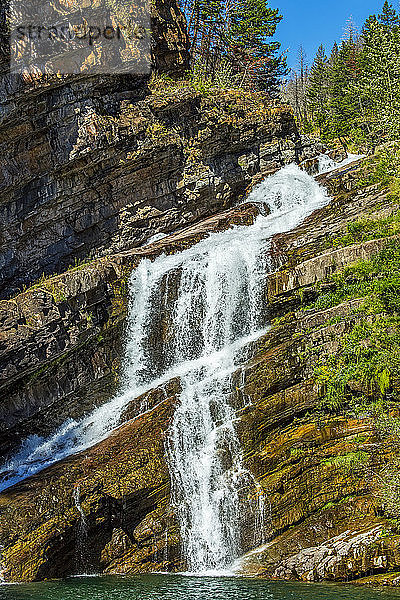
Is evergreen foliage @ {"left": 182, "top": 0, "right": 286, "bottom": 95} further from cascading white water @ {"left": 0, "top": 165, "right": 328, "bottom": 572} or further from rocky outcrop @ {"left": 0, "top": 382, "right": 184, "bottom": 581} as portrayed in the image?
rocky outcrop @ {"left": 0, "top": 382, "right": 184, "bottom": 581}

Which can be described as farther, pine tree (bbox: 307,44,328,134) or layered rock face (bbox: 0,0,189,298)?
pine tree (bbox: 307,44,328,134)

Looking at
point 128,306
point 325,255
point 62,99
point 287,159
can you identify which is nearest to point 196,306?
point 128,306

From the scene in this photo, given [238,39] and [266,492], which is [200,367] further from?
[238,39]

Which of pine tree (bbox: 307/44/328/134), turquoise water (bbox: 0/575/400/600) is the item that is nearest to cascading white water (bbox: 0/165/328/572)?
turquoise water (bbox: 0/575/400/600)

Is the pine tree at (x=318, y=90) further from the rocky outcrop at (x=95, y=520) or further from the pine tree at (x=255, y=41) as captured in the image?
the rocky outcrop at (x=95, y=520)

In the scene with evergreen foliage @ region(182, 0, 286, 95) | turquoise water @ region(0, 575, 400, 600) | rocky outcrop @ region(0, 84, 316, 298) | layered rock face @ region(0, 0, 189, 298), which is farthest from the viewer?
evergreen foliage @ region(182, 0, 286, 95)

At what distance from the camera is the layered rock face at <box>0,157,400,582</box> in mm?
14641

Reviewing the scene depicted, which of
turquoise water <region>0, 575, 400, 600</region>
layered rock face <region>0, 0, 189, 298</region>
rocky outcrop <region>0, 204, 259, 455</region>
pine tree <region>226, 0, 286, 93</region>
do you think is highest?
pine tree <region>226, 0, 286, 93</region>

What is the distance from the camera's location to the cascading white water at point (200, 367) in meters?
16.4

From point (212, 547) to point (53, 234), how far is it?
54.4ft

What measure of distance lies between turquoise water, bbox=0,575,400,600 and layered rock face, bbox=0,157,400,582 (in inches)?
37.4

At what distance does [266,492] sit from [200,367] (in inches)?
207

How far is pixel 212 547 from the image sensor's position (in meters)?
16.0

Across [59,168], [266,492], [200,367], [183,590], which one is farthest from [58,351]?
[183,590]
